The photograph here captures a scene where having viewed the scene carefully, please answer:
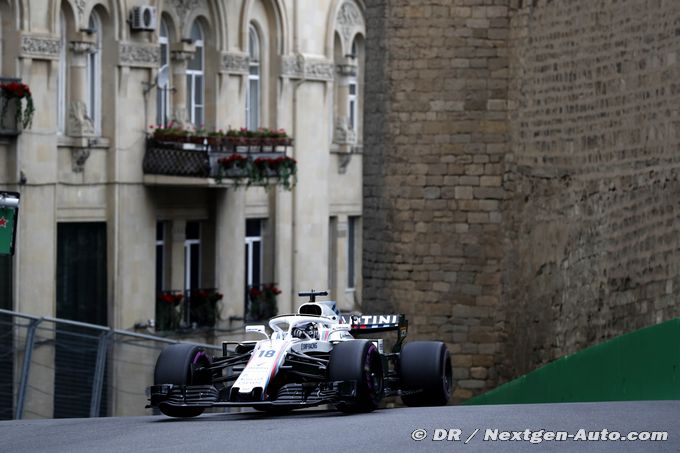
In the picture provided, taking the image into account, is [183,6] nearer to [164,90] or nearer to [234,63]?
[164,90]

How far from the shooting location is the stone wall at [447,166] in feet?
78.3

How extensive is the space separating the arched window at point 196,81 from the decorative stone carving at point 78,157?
3.95 m

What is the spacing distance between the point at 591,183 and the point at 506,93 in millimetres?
3542

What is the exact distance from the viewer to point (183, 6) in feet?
114

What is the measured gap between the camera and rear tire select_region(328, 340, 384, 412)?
1455 centimetres

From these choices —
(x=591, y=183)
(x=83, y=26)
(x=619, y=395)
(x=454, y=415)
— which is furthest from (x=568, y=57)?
(x=83, y=26)

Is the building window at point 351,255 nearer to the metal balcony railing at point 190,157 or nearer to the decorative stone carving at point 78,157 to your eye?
the metal balcony railing at point 190,157

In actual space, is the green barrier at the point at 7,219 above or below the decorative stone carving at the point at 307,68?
→ below

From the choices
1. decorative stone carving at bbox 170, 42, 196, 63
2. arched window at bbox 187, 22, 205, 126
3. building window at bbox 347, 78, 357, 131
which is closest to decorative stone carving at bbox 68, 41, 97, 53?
decorative stone carving at bbox 170, 42, 196, 63

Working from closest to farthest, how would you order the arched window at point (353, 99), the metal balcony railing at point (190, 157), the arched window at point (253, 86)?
the metal balcony railing at point (190, 157) → the arched window at point (253, 86) → the arched window at point (353, 99)

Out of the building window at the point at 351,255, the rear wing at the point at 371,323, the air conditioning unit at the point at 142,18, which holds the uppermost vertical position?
the air conditioning unit at the point at 142,18

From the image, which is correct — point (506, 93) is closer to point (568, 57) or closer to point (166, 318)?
point (568, 57)

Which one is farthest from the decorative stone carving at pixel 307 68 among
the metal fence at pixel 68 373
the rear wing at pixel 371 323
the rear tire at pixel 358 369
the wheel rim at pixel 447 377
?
the rear tire at pixel 358 369

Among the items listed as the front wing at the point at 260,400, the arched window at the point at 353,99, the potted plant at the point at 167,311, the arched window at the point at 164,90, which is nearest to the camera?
the front wing at the point at 260,400
